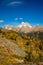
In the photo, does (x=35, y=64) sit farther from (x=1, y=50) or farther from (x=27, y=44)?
(x=27, y=44)

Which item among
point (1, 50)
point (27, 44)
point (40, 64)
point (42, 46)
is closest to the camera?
point (40, 64)

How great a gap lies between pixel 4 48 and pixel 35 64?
25659 millimetres

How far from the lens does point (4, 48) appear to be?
3878cm

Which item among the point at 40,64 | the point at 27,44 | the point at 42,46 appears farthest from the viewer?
the point at 42,46

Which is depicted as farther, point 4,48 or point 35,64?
point 4,48

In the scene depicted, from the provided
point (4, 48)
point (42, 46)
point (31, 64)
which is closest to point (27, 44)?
point (42, 46)

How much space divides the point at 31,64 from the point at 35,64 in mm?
445

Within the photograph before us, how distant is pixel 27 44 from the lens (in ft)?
183

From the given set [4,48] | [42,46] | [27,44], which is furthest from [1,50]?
[42,46]

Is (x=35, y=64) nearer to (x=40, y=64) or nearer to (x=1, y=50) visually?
(x=40, y=64)

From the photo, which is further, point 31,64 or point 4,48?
point 4,48

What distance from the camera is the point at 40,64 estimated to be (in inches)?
539

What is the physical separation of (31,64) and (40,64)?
2.74 feet

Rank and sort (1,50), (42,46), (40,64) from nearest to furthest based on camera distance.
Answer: (40,64), (1,50), (42,46)
